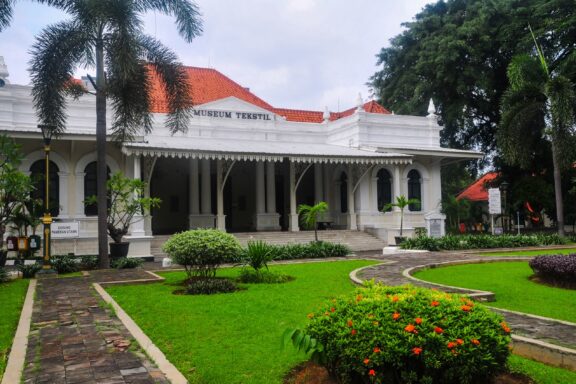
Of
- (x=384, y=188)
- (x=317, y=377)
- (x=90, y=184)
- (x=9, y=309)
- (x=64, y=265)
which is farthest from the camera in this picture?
(x=384, y=188)

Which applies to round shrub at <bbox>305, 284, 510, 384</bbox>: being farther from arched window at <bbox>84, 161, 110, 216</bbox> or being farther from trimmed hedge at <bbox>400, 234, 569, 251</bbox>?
arched window at <bbox>84, 161, 110, 216</bbox>

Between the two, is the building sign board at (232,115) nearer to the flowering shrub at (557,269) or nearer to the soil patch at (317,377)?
the flowering shrub at (557,269)

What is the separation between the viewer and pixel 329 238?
19.8 metres

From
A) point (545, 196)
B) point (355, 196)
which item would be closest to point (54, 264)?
point (355, 196)

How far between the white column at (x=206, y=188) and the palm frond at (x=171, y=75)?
5.96 meters

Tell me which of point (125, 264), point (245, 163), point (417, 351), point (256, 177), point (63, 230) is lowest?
point (125, 264)

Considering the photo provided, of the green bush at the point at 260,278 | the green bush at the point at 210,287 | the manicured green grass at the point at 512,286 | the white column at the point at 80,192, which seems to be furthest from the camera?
the white column at the point at 80,192

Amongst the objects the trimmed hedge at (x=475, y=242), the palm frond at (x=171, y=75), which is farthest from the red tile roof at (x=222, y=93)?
the trimmed hedge at (x=475, y=242)

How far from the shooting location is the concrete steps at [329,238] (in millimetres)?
18891

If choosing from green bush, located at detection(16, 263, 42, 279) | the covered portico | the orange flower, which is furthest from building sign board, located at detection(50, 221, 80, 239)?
the orange flower

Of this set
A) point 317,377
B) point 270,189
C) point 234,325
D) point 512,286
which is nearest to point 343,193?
point 270,189

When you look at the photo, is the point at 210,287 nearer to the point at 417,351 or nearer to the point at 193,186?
the point at 417,351

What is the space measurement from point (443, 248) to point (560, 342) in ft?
39.9

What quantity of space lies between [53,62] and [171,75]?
9.81ft
